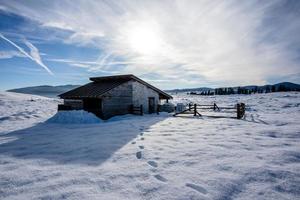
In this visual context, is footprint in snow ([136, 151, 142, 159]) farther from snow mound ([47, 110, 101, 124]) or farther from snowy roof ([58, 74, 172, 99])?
snowy roof ([58, 74, 172, 99])

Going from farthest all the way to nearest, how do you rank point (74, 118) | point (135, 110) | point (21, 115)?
point (135, 110), point (21, 115), point (74, 118)

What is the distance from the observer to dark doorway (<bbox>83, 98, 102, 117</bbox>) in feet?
61.4

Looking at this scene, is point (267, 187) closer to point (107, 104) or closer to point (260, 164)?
point (260, 164)

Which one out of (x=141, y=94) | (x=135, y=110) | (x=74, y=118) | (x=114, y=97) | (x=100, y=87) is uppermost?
(x=100, y=87)

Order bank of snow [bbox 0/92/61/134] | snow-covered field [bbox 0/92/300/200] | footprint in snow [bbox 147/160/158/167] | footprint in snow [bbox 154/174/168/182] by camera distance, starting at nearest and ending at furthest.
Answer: snow-covered field [bbox 0/92/300/200] → footprint in snow [bbox 154/174/168/182] → footprint in snow [bbox 147/160/158/167] → bank of snow [bbox 0/92/61/134]

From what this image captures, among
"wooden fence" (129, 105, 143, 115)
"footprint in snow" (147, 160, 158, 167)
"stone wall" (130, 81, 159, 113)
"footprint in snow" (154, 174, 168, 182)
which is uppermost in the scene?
"stone wall" (130, 81, 159, 113)

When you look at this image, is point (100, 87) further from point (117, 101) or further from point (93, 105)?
point (117, 101)

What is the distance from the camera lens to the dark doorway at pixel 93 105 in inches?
736

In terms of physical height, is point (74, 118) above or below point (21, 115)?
below

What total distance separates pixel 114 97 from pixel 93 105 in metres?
2.78

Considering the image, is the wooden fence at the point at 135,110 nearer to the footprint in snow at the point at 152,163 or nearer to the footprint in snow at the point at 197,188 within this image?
the footprint in snow at the point at 152,163

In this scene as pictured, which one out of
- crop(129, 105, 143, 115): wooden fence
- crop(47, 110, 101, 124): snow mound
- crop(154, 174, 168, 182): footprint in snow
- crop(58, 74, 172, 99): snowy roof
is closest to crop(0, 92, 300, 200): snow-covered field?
crop(154, 174, 168, 182): footprint in snow

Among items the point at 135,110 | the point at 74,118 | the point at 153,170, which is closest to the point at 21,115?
the point at 74,118

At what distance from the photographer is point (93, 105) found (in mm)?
20734
